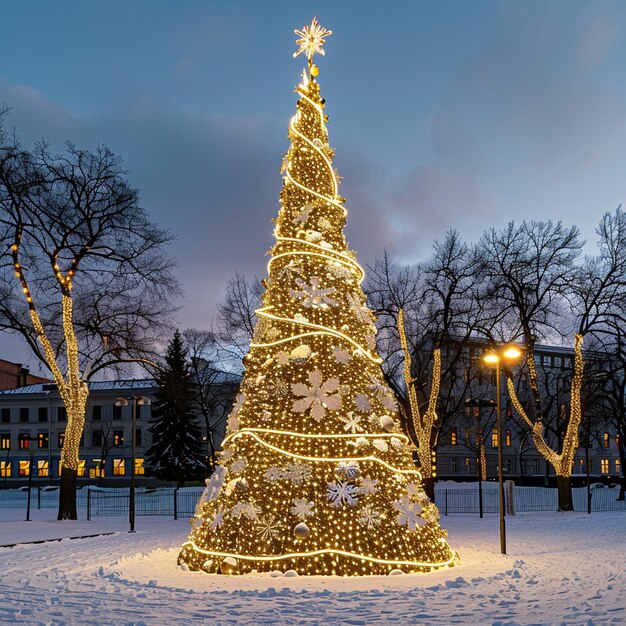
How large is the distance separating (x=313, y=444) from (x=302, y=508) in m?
1.08

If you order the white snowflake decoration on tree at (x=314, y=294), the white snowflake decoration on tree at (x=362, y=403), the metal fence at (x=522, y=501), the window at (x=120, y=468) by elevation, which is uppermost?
the white snowflake decoration on tree at (x=314, y=294)

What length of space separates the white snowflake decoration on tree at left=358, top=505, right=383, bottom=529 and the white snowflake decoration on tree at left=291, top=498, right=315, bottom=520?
2.67 feet

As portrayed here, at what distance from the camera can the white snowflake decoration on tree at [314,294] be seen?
13.7m

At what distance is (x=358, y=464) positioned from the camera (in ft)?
41.6

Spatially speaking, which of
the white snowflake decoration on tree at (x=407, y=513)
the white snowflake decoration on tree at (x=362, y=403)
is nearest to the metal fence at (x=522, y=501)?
the white snowflake decoration on tree at (x=407, y=513)

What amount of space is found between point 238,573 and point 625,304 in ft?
75.6

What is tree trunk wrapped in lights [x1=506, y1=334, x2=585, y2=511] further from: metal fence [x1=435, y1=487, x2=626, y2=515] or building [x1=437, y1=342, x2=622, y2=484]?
building [x1=437, y1=342, x2=622, y2=484]

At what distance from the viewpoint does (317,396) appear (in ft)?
42.8

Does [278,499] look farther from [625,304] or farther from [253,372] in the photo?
[625,304]

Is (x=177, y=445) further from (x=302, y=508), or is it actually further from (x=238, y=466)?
(x=302, y=508)

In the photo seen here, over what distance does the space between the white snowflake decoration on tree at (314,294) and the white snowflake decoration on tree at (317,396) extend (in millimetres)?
1304

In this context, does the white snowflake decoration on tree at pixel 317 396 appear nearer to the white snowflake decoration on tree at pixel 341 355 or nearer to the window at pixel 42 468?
the white snowflake decoration on tree at pixel 341 355

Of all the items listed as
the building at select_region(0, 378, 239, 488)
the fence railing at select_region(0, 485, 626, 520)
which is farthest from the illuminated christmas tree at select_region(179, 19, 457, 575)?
the building at select_region(0, 378, 239, 488)

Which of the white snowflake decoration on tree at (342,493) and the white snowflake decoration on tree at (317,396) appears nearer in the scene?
the white snowflake decoration on tree at (342,493)
